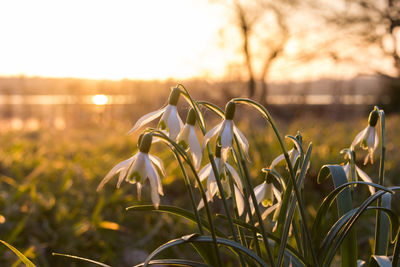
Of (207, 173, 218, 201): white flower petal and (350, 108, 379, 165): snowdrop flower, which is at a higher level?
(350, 108, 379, 165): snowdrop flower

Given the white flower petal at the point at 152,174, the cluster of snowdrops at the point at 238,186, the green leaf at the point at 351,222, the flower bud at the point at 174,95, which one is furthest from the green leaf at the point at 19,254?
the green leaf at the point at 351,222

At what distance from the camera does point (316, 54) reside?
32.5ft

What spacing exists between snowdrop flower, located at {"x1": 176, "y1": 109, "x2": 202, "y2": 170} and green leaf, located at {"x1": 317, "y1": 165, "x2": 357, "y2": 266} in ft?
1.36

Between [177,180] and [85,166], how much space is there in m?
0.83

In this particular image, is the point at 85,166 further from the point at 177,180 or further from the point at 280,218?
the point at 280,218

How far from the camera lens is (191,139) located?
1103 millimetres

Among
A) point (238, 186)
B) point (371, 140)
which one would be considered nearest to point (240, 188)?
point (238, 186)

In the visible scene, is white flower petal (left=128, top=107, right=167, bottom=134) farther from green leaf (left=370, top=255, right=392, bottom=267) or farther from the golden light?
the golden light

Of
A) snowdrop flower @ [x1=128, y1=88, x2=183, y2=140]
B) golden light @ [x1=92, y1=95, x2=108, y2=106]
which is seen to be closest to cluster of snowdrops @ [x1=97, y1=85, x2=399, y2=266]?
snowdrop flower @ [x1=128, y1=88, x2=183, y2=140]

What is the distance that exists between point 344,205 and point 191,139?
1.80ft

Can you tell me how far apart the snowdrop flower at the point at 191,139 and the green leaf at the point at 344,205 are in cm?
41

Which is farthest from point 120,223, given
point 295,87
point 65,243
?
point 295,87

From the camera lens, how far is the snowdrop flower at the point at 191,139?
110 centimetres

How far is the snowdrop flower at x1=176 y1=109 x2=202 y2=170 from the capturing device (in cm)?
110
